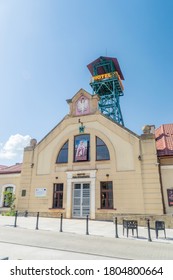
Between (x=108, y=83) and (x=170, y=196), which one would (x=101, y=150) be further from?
(x=108, y=83)

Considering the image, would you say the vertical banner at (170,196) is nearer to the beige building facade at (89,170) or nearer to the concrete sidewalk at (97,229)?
the beige building facade at (89,170)

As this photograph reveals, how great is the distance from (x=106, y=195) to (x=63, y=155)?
598 cm

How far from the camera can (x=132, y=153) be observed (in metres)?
17.5

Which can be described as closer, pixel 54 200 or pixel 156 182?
pixel 156 182

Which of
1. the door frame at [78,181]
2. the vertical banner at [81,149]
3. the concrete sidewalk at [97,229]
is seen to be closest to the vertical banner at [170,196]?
the concrete sidewalk at [97,229]

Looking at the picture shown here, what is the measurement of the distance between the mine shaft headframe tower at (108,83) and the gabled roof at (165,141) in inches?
316

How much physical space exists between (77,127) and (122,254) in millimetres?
15020

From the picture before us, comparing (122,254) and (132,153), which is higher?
(132,153)

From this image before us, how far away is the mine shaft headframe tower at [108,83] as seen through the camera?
29.7 metres

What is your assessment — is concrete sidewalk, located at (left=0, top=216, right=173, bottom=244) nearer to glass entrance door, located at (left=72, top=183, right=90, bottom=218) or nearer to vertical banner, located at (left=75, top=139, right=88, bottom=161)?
glass entrance door, located at (left=72, top=183, right=90, bottom=218)

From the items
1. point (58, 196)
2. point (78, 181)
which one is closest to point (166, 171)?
point (78, 181)

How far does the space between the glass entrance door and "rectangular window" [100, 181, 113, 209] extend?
137cm
